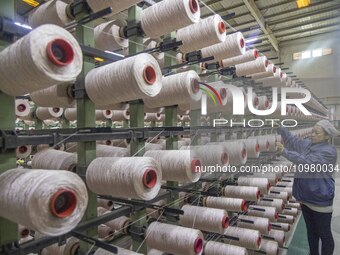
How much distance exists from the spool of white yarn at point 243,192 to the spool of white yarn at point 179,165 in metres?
1.10

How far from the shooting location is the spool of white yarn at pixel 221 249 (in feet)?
6.68

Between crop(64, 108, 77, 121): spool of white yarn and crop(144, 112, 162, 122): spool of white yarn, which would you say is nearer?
crop(64, 108, 77, 121): spool of white yarn

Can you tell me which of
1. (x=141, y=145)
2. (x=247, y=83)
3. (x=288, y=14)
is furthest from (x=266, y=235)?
(x=288, y=14)

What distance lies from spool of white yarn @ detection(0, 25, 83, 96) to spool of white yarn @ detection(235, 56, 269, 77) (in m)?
2.06

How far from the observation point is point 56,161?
58.7 inches

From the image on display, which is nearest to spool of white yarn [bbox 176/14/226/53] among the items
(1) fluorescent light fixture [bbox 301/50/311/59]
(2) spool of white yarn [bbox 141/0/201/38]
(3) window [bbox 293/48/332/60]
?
(2) spool of white yarn [bbox 141/0/201/38]

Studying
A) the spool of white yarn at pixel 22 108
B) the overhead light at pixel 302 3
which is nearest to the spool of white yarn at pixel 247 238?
the spool of white yarn at pixel 22 108

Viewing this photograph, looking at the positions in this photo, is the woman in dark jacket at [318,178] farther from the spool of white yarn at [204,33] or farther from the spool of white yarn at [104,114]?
the spool of white yarn at [104,114]

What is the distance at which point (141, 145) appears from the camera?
1.56m

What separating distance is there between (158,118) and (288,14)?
6.19 metres

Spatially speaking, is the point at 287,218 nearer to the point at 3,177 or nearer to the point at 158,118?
the point at 158,118

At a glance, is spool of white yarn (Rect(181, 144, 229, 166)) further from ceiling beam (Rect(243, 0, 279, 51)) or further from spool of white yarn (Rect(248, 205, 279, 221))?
ceiling beam (Rect(243, 0, 279, 51))

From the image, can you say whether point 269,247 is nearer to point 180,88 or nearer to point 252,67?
point 252,67

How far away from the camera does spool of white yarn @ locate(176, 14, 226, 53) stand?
1699 mm
